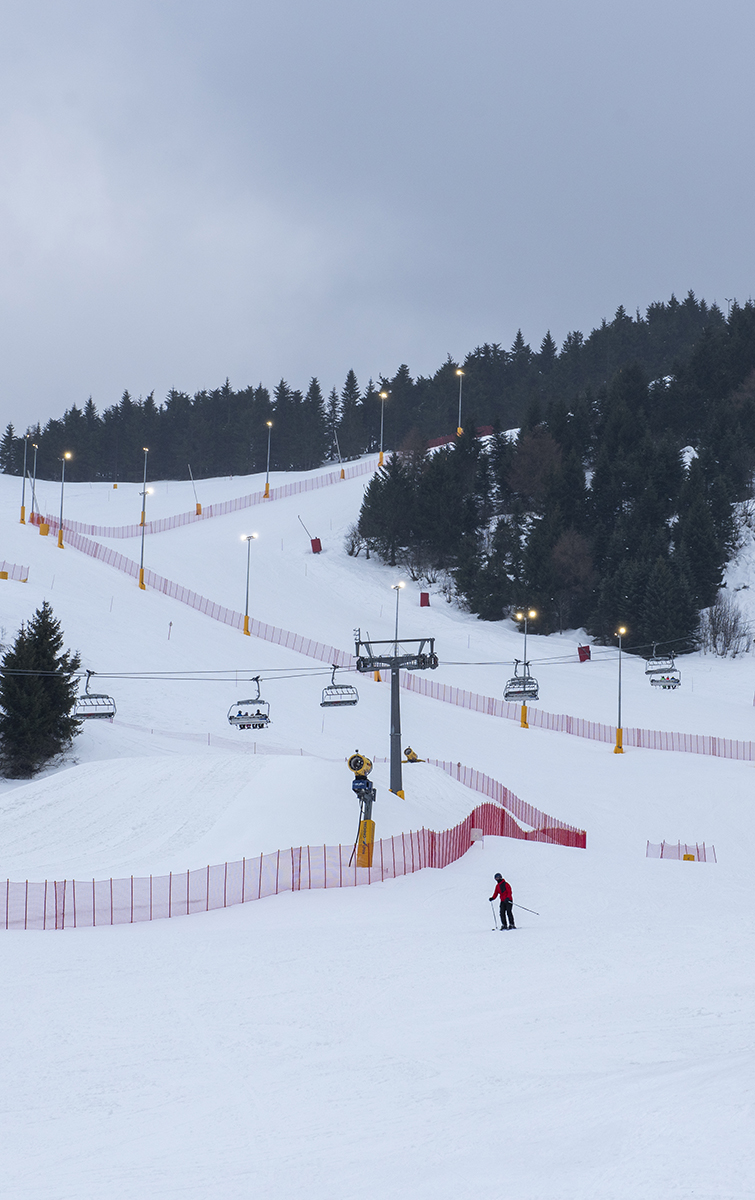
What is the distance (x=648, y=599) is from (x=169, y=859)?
56.4 metres

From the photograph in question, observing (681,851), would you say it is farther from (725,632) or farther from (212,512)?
(212,512)

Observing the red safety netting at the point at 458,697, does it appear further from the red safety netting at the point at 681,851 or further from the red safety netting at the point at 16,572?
the red safety netting at the point at 681,851

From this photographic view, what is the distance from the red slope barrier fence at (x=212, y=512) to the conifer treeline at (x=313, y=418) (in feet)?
108

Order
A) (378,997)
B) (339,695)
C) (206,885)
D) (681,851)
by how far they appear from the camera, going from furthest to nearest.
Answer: (339,695) → (681,851) → (206,885) → (378,997)

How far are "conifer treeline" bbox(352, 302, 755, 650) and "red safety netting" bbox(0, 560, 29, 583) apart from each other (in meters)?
33.0

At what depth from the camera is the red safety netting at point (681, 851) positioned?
122ft

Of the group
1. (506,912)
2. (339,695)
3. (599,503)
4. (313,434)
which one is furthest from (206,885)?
(313,434)

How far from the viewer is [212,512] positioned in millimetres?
103500

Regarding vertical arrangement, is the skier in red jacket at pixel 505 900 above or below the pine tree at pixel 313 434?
below

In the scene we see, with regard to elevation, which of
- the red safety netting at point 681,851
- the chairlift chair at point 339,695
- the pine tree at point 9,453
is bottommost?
the red safety netting at point 681,851

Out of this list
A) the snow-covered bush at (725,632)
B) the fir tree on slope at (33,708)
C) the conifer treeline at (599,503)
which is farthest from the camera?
the conifer treeline at (599,503)

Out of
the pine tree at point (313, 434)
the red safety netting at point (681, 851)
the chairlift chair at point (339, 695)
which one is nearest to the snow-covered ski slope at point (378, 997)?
the red safety netting at point (681, 851)

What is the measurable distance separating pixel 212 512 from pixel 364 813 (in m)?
77.3

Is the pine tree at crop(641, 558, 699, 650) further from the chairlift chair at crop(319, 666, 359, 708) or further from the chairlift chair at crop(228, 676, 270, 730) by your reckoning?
the chairlift chair at crop(228, 676, 270, 730)
